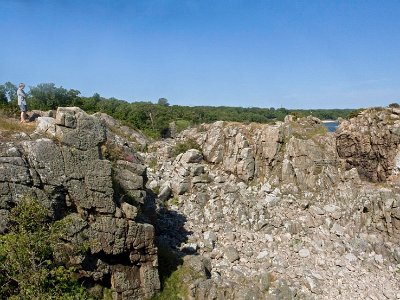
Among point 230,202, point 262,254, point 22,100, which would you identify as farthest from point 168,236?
point 22,100

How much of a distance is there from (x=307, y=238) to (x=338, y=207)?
4449 mm

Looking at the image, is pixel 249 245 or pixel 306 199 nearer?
pixel 249 245

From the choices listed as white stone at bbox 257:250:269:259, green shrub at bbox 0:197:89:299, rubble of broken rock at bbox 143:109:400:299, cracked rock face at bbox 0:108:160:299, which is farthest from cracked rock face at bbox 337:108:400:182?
green shrub at bbox 0:197:89:299

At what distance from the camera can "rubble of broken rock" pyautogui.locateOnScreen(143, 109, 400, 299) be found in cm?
2341

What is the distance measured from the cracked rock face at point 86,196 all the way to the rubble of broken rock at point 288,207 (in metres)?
4.00

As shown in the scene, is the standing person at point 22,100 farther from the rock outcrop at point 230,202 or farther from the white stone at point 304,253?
the white stone at point 304,253

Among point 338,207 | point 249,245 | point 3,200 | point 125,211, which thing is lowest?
point 249,245

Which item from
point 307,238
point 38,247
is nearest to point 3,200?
point 38,247

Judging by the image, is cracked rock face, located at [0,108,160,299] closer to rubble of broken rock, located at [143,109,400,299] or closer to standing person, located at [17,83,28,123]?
standing person, located at [17,83,28,123]

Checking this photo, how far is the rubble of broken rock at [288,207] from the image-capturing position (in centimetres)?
2341

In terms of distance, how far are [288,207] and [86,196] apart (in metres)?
17.5

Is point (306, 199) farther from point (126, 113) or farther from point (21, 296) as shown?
point (126, 113)

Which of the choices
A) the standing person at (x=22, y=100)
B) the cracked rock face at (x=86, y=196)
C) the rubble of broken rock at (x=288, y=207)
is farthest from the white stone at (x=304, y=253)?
→ the standing person at (x=22, y=100)

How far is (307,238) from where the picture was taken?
2742cm
